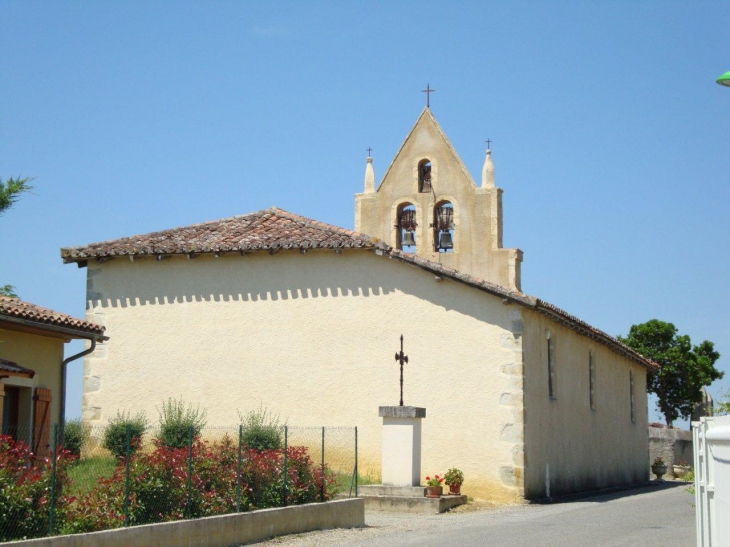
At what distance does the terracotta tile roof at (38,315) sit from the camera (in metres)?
17.2

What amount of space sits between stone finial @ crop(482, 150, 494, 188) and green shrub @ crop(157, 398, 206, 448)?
598 inches

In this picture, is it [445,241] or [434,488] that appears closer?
[434,488]

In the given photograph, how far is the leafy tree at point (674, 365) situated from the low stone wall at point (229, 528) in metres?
38.8

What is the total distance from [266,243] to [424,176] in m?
12.8

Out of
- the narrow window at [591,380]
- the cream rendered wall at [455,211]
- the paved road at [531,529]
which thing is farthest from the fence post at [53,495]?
the cream rendered wall at [455,211]

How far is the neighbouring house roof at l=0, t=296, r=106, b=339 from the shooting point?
17.1 m

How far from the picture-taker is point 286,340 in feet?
80.2

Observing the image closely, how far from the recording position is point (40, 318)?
58.3 ft

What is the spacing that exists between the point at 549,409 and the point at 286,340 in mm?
6549

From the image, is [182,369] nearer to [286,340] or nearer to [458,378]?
[286,340]

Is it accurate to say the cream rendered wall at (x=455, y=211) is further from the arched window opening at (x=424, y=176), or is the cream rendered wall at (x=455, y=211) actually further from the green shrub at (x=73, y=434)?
the green shrub at (x=73, y=434)

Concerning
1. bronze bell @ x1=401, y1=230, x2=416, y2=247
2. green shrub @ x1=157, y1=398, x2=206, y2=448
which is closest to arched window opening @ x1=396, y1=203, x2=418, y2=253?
bronze bell @ x1=401, y1=230, x2=416, y2=247

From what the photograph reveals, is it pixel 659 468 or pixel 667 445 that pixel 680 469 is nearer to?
pixel 667 445

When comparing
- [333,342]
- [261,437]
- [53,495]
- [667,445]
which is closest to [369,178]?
[333,342]
